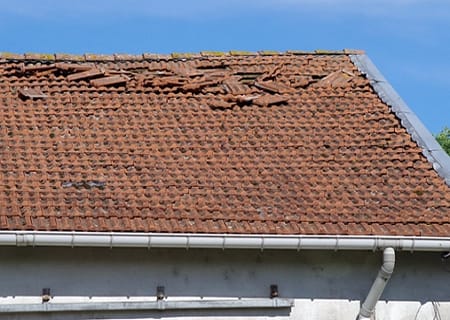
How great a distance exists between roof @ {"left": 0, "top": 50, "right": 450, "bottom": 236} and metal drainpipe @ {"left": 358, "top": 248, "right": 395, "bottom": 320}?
0.28 meters

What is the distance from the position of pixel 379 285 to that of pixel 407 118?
253 centimetres

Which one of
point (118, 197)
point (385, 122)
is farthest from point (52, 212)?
point (385, 122)

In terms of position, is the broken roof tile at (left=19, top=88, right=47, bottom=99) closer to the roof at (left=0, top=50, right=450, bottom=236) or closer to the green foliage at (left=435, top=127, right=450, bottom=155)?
the roof at (left=0, top=50, right=450, bottom=236)

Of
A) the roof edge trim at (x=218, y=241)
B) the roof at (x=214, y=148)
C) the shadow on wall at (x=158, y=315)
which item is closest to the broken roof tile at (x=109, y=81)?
the roof at (x=214, y=148)

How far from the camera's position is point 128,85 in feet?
39.6

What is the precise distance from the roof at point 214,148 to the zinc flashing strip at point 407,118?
0.07ft

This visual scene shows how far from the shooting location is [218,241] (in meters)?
9.10

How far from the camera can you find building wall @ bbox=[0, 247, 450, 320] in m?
9.11

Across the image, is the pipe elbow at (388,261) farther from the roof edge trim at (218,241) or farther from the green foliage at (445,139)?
the green foliage at (445,139)

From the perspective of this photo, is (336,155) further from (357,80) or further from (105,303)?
(105,303)

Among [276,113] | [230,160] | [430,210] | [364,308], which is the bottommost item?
[364,308]

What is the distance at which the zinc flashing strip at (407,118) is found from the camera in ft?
34.6

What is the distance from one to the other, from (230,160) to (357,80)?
2.57 m

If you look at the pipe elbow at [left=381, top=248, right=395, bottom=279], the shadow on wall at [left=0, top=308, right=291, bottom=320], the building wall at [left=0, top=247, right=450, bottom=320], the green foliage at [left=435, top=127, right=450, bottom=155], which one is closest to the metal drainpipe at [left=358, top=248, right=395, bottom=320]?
the pipe elbow at [left=381, top=248, right=395, bottom=279]
